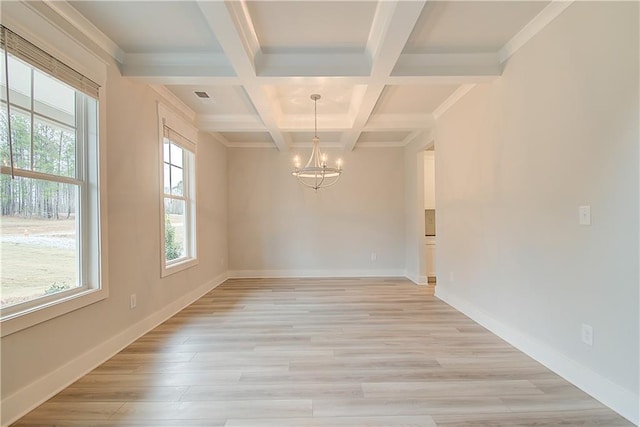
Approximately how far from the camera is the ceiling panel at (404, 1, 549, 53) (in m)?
2.20

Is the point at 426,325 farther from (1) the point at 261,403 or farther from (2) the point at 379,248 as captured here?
(2) the point at 379,248

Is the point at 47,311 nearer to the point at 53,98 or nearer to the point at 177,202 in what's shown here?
the point at 53,98

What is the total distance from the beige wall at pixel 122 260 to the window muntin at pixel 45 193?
0.53 feet

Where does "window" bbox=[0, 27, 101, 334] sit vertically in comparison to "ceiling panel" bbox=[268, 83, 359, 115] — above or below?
below

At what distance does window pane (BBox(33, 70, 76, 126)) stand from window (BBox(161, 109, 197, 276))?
123cm

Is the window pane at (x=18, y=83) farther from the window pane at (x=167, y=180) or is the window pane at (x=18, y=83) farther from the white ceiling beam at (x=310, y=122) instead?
the white ceiling beam at (x=310, y=122)

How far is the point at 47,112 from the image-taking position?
209 cm

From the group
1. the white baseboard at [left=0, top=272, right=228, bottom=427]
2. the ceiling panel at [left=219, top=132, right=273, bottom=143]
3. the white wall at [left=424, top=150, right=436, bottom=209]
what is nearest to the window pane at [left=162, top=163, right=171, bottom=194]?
the white baseboard at [left=0, top=272, right=228, bottom=427]

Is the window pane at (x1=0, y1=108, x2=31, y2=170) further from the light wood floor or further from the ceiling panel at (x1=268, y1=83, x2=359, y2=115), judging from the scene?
the ceiling panel at (x1=268, y1=83, x2=359, y2=115)

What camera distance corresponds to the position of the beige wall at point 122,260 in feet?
6.21

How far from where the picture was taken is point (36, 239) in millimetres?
2012

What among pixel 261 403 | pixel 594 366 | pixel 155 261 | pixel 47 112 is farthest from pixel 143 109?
pixel 594 366

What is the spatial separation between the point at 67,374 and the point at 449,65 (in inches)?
154

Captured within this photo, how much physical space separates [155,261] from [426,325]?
117 inches
